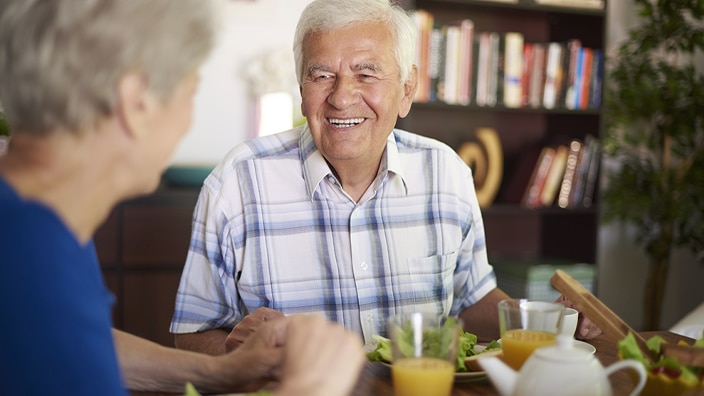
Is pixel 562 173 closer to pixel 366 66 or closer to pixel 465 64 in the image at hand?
pixel 465 64

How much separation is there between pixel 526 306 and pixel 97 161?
2.31ft

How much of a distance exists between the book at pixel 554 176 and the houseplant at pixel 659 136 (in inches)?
13.1

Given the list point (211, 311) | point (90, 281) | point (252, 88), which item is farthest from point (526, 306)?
point (252, 88)

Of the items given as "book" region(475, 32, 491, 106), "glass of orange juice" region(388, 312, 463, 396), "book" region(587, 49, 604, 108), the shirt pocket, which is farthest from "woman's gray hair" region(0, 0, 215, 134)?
"book" region(587, 49, 604, 108)

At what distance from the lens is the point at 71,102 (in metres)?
0.81

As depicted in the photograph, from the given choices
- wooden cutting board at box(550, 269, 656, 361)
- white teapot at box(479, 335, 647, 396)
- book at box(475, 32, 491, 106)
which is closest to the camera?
white teapot at box(479, 335, 647, 396)

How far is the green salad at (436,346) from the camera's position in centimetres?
107

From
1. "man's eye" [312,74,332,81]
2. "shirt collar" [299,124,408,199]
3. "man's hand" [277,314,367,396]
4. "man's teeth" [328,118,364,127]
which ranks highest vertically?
"man's eye" [312,74,332,81]

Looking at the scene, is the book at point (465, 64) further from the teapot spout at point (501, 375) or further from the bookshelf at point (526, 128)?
the teapot spout at point (501, 375)

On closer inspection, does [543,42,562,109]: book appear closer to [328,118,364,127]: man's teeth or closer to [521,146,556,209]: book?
[521,146,556,209]: book

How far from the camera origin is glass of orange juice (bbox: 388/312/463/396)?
3.48ft

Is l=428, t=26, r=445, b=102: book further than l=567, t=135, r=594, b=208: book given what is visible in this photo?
No

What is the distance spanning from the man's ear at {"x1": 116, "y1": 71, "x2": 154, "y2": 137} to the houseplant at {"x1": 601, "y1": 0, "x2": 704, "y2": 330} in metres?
3.02

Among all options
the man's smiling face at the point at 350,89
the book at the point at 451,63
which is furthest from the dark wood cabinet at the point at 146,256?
the man's smiling face at the point at 350,89
